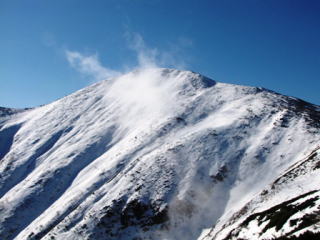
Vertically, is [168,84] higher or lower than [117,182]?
higher

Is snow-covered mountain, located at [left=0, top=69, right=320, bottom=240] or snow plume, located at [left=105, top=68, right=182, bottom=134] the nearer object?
snow-covered mountain, located at [left=0, top=69, right=320, bottom=240]

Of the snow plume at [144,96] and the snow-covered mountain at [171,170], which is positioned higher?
the snow plume at [144,96]

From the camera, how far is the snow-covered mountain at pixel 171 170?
139 ft

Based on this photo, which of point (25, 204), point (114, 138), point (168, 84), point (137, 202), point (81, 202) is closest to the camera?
point (137, 202)

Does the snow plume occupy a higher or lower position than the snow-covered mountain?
higher

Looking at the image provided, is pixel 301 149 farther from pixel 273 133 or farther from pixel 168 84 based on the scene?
pixel 168 84

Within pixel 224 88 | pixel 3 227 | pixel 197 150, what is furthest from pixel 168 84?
pixel 3 227

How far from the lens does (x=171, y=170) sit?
5909 centimetres

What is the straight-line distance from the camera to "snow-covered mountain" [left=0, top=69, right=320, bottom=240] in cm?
4228

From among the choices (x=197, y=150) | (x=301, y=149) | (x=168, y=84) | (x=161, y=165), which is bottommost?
(x=161, y=165)

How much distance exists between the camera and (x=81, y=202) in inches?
2260

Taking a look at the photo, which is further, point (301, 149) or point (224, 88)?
point (224, 88)

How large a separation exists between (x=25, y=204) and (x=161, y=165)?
30193mm

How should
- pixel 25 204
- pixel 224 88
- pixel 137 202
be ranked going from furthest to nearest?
pixel 224 88
pixel 25 204
pixel 137 202
